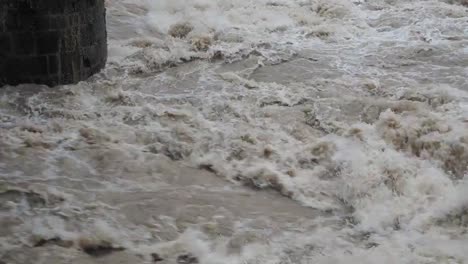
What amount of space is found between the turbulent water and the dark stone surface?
0.20 metres

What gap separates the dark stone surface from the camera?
663cm

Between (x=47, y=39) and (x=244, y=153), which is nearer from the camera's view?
(x=244, y=153)

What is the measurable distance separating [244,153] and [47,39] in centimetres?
280

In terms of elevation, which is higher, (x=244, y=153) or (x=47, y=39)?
(x=47, y=39)

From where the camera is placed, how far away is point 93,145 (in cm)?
571

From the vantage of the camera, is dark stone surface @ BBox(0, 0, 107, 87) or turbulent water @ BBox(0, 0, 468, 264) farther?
dark stone surface @ BBox(0, 0, 107, 87)

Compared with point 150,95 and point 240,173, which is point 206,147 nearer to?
point 240,173

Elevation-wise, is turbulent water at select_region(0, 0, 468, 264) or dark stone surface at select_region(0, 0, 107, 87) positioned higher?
dark stone surface at select_region(0, 0, 107, 87)

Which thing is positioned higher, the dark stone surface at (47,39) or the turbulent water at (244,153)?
the dark stone surface at (47,39)

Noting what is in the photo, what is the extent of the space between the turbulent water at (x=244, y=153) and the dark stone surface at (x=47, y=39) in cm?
20

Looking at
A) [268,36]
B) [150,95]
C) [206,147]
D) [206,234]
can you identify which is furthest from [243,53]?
[206,234]

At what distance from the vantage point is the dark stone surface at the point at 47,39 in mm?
6629

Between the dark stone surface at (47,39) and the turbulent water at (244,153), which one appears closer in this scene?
the turbulent water at (244,153)

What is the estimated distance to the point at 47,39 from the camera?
22.3 ft
